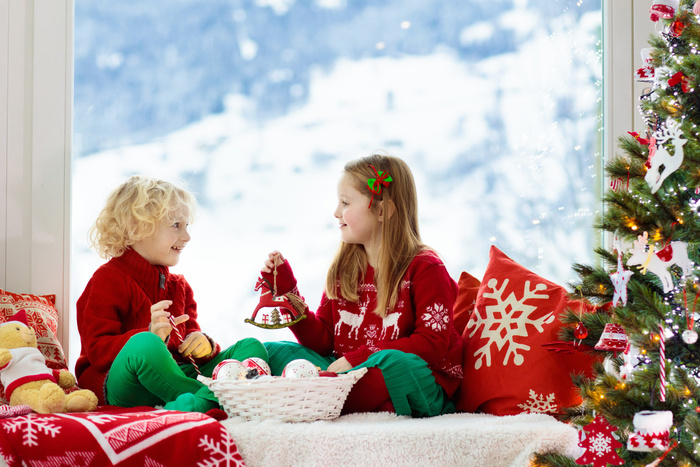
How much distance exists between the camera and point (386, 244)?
1.95 m

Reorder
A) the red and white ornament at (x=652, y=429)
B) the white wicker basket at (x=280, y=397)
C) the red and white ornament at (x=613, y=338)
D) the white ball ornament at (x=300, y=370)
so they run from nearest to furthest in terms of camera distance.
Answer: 1. the red and white ornament at (x=652, y=429)
2. the red and white ornament at (x=613, y=338)
3. the white wicker basket at (x=280, y=397)
4. the white ball ornament at (x=300, y=370)

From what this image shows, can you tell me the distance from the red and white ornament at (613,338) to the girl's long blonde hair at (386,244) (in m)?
0.71

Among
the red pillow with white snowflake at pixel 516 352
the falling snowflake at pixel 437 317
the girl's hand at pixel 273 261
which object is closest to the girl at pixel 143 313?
the girl's hand at pixel 273 261

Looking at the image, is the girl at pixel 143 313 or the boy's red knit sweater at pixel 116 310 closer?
the girl at pixel 143 313

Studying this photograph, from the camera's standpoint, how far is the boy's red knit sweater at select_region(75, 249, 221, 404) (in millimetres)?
1806

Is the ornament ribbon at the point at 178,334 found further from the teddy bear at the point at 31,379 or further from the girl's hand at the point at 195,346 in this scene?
the teddy bear at the point at 31,379

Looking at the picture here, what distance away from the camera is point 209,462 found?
1.31 meters

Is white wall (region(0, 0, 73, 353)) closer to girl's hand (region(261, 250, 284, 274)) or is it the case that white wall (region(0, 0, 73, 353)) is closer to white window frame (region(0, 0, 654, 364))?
white window frame (region(0, 0, 654, 364))

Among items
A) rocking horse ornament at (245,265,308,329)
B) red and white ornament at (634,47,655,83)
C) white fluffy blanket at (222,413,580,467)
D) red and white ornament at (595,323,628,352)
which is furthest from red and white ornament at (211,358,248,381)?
red and white ornament at (634,47,655,83)

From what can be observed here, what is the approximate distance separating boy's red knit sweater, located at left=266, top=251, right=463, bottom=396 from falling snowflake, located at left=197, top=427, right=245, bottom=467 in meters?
0.48

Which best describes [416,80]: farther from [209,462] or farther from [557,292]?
[209,462]

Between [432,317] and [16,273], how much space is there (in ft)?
4.39

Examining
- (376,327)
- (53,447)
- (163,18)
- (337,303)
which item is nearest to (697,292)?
(376,327)

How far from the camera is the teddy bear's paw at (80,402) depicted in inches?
63.8
